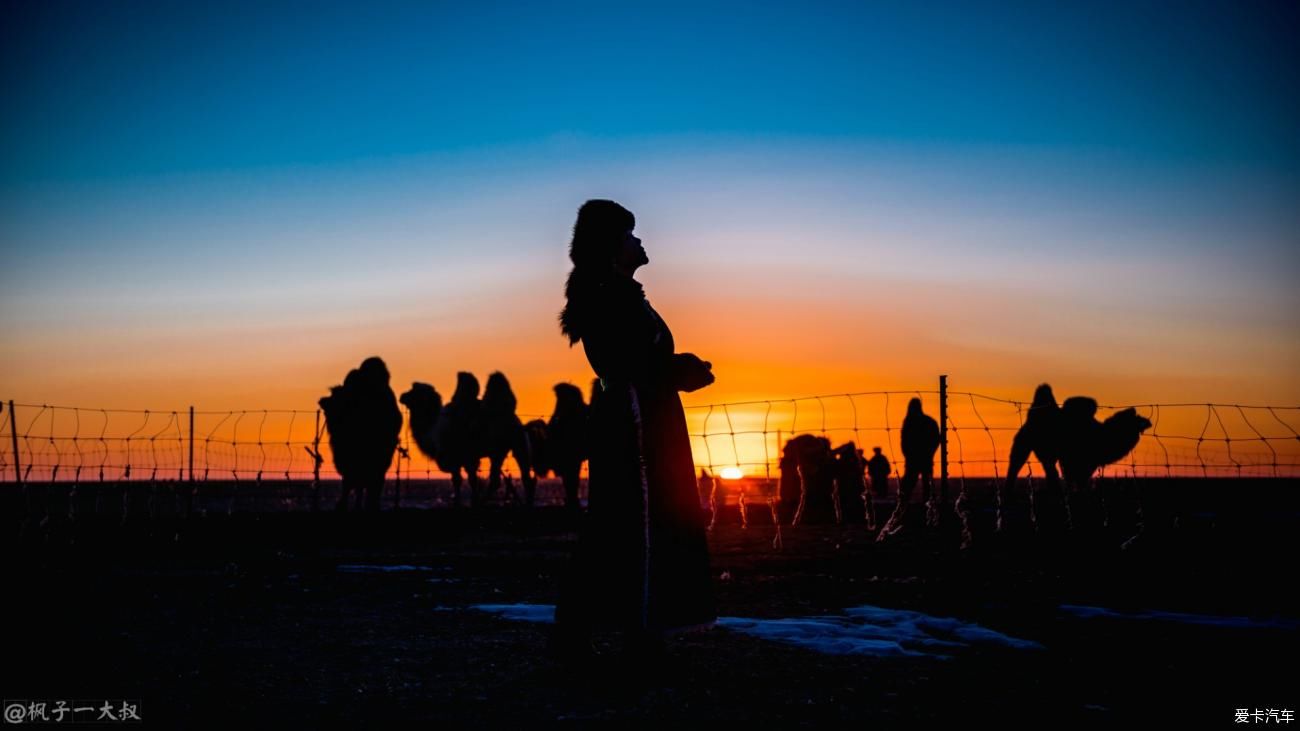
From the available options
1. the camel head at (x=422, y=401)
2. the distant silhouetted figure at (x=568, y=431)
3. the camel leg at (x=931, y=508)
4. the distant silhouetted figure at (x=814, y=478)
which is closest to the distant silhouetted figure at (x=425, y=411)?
the camel head at (x=422, y=401)

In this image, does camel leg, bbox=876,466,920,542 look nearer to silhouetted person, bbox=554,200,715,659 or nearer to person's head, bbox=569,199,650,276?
silhouetted person, bbox=554,200,715,659

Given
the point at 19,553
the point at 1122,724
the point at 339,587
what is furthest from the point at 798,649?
the point at 19,553

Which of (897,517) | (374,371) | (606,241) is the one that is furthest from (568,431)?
(606,241)

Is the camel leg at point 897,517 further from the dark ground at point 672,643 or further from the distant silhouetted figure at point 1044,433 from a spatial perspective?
the distant silhouetted figure at point 1044,433

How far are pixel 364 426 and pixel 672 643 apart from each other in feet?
41.8

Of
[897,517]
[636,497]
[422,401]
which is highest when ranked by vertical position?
[422,401]

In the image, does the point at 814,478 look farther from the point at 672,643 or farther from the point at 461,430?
the point at 672,643

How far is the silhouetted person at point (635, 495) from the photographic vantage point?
4531 millimetres

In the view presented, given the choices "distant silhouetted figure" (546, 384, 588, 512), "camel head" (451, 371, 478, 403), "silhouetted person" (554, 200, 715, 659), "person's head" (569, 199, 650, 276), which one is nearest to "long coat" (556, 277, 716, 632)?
"silhouetted person" (554, 200, 715, 659)

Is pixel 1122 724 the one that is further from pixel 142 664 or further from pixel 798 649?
pixel 142 664

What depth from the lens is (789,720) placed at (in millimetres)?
3824

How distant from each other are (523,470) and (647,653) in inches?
736

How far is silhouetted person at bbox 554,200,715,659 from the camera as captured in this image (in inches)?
178

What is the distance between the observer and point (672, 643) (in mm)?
5590
